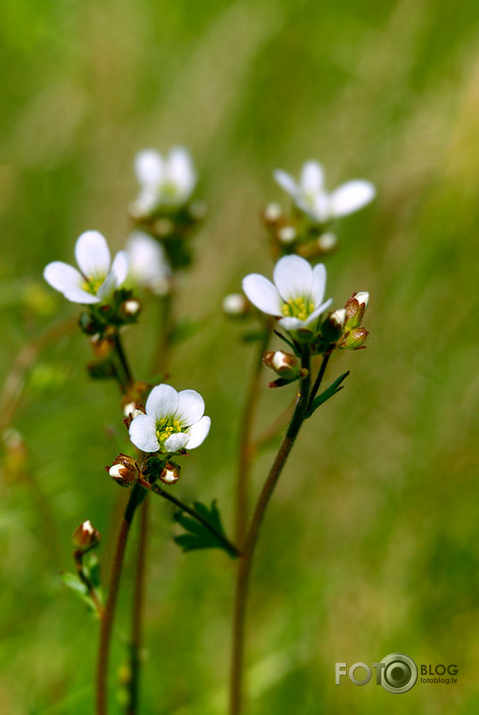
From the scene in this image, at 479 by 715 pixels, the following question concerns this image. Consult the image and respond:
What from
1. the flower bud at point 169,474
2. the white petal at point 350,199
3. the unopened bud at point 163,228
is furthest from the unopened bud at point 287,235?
the flower bud at point 169,474

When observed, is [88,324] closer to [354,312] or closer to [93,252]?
[93,252]

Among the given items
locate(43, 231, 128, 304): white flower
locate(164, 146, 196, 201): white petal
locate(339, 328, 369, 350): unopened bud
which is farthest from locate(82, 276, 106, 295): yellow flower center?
locate(164, 146, 196, 201): white petal

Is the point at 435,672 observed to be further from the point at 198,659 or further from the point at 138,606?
the point at 138,606

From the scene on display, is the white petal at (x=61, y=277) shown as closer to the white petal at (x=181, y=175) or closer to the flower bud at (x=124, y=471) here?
the flower bud at (x=124, y=471)

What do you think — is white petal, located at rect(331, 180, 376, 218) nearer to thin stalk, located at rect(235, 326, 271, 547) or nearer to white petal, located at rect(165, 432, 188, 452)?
thin stalk, located at rect(235, 326, 271, 547)

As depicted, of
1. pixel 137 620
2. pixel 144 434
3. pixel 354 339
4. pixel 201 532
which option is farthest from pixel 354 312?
pixel 137 620

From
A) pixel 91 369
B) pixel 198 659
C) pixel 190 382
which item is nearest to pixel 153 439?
pixel 91 369
